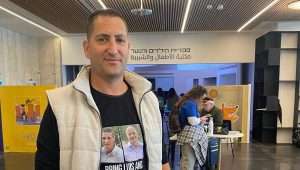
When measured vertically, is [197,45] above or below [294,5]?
below

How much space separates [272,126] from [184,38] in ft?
10.8

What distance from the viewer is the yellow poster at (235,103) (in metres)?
5.50

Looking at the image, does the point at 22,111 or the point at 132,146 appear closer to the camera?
the point at 132,146

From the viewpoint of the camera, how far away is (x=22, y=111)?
3.81 metres

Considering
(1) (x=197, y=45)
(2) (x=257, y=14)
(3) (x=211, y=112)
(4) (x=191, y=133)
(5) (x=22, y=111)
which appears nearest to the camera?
(4) (x=191, y=133)

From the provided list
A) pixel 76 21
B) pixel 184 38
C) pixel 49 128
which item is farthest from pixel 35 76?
pixel 49 128

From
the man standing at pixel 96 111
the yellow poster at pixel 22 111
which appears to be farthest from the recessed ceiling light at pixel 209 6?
the man standing at pixel 96 111

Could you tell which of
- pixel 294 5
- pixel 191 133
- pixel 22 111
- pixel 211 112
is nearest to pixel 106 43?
pixel 191 133

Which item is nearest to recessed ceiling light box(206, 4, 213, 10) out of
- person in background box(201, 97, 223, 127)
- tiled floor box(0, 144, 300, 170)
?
person in background box(201, 97, 223, 127)

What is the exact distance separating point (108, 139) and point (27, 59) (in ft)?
22.8

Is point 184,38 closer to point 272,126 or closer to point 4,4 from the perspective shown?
point 272,126

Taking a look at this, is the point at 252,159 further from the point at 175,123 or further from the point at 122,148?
the point at 122,148

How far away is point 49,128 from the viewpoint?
91cm

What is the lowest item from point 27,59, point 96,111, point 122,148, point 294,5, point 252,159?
point 252,159
